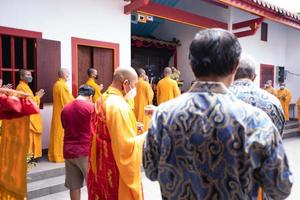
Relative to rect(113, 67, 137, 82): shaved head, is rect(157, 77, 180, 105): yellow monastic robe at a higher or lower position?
lower

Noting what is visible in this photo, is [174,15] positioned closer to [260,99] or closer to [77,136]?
[77,136]

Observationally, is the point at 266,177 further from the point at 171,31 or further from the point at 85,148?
the point at 171,31

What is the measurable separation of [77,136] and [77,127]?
→ 10 centimetres

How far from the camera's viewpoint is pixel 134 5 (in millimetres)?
6477

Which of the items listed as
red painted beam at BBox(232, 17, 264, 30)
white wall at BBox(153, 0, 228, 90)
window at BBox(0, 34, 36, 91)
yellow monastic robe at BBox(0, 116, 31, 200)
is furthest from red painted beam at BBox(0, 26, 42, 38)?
red painted beam at BBox(232, 17, 264, 30)

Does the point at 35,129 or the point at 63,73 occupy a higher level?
the point at 63,73

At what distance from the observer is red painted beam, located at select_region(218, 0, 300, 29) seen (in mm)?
7704

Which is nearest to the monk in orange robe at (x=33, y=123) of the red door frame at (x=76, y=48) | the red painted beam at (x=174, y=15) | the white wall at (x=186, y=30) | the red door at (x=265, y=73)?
the red door frame at (x=76, y=48)

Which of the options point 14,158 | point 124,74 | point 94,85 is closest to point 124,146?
point 124,74

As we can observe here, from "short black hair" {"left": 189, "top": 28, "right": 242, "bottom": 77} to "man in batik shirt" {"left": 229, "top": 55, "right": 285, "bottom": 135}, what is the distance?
45.8 inches

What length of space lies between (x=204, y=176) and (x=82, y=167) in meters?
2.58

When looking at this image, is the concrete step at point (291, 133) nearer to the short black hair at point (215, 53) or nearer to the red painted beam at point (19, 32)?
the red painted beam at point (19, 32)

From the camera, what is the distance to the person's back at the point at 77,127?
3.62 m

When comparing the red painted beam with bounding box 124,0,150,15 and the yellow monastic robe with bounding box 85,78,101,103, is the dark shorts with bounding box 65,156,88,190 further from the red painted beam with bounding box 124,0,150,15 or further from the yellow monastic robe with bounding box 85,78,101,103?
the red painted beam with bounding box 124,0,150,15
